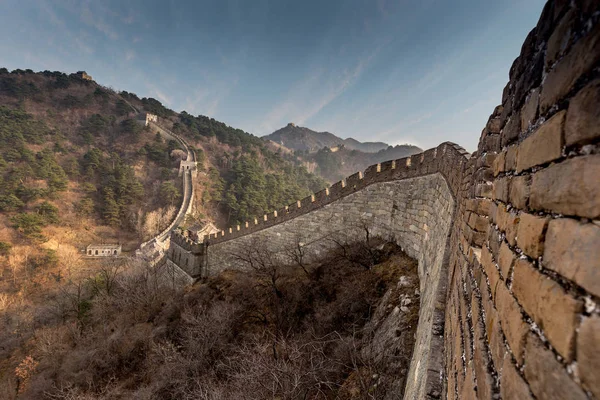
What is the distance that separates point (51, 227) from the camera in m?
34.3

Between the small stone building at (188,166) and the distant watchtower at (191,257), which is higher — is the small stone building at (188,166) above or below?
above

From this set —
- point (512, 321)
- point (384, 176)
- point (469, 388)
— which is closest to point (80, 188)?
point (384, 176)

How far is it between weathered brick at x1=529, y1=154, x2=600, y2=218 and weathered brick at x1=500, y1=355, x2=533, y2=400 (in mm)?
512

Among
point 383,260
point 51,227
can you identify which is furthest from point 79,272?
point 383,260

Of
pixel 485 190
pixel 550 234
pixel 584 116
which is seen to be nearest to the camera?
pixel 584 116

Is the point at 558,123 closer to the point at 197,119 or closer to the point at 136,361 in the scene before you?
the point at 136,361

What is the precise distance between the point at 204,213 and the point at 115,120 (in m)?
38.2

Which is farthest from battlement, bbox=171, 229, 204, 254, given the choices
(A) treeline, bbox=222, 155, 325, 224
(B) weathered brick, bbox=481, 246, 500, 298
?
Result: (B) weathered brick, bbox=481, 246, 500, 298

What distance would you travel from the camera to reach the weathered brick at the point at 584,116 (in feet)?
1.79

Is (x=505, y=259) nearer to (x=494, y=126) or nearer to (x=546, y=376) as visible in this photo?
(x=546, y=376)

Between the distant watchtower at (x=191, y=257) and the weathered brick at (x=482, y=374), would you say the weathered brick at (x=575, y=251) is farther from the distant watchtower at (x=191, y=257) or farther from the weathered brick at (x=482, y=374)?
the distant watchtower at (x=191, y=257)

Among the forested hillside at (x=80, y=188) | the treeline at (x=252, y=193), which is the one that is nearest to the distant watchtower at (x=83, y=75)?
the forested hillside at (x=80, y=188)

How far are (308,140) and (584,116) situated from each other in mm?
140502

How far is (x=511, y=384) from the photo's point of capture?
0.83 metres
